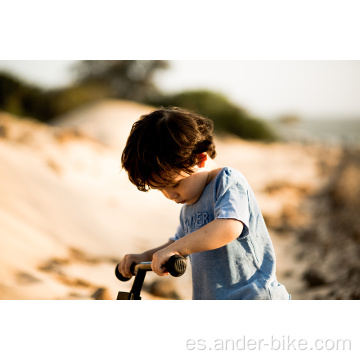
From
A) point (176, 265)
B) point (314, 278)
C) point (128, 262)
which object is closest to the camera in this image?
point (176, 265)

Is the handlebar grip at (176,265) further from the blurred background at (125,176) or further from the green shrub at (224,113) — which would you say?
the green shrub at (224,113)

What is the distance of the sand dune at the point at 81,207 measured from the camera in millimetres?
3365

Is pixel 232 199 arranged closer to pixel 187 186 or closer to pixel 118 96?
pixel 187 186

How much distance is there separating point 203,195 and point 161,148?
0.24 m

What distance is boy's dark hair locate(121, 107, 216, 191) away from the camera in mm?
1555

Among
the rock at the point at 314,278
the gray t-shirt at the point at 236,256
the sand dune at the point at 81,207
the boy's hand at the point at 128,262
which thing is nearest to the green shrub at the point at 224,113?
the sand dune at the point at 81,207

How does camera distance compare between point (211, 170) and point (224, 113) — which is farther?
point (224, 113)

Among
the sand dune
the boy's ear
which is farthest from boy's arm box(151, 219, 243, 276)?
the sand dune

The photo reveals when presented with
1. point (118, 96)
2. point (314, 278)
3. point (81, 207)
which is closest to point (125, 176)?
point (81, 207)

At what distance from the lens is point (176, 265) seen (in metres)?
1.37

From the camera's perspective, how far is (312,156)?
9352 mm

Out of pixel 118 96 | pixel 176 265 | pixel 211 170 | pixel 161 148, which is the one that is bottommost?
pixel 118 96

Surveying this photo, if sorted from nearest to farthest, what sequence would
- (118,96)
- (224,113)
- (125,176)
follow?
(125,176), (118,96), (224,113)

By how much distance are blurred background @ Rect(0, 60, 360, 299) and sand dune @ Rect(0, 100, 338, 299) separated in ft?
0.06
